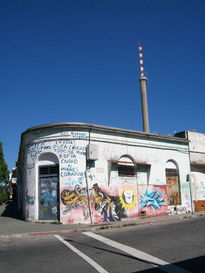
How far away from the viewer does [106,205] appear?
1527 centimetres

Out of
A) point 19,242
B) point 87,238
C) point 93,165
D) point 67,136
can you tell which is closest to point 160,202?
point 93,165

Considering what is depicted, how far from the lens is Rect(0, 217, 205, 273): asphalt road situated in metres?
6.11

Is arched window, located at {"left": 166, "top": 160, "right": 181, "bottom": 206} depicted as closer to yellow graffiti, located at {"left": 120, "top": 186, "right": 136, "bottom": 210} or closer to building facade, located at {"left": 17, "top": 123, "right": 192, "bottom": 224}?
building facade, located at {"left": 17, "top": 123, "right": 192, "bottom": 224}

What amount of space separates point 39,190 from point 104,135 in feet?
15.5

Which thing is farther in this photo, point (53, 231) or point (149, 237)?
point (53, 231)

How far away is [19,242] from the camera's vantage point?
9859 millimetres

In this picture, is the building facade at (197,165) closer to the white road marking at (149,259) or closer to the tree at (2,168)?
the white road marking at (149,259)

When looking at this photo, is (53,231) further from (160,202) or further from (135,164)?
(160,202)

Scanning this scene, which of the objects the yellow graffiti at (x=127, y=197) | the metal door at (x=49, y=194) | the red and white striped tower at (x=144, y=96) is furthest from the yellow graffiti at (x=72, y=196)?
the red and white striped tower at (x=144, y=96)

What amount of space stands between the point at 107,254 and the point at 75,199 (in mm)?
7330

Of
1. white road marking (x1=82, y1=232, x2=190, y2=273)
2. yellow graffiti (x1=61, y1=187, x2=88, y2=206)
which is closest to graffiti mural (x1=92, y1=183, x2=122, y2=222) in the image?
yellow graffiti (x1=61, y1=187, x2=88, y2=206)

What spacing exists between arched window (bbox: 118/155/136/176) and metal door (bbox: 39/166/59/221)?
12.5 ft

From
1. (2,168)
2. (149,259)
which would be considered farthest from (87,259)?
(2,168)

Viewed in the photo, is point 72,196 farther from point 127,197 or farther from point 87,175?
point 127,197
